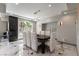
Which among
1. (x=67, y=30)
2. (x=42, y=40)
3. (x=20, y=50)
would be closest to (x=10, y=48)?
(x=20, y=50)

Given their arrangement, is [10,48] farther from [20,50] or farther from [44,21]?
[44,21]

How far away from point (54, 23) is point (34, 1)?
673 millimetres

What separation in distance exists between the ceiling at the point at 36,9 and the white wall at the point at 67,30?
0.24 metres

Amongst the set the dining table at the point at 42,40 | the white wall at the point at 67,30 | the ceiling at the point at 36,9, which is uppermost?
the ceiling at the point at 36,9

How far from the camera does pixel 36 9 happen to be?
2393 mm

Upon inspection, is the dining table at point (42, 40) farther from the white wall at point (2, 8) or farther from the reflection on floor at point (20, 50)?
the white wall at point (2, 8)

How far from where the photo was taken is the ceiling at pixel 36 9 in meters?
2.34

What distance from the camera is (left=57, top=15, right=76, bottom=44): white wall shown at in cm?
230

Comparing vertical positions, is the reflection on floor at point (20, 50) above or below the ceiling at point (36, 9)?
below

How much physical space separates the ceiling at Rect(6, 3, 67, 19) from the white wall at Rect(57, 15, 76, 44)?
0.78ft

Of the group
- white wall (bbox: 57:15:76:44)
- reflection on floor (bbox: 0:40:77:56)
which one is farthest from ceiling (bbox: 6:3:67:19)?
reflection on floor (bbox: 0:40:77:56)

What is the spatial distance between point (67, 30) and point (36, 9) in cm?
86

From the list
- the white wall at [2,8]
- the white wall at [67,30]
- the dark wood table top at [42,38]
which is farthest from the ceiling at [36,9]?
the dark wood table top at [42,38]

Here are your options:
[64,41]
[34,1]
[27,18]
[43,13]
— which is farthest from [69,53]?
[34,1]
